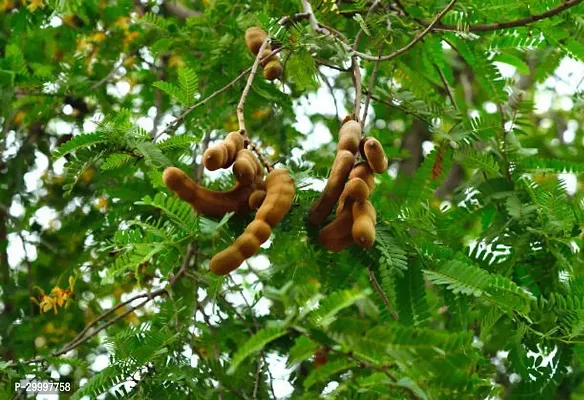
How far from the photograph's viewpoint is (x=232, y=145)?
1.69m

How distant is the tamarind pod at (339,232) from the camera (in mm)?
1689

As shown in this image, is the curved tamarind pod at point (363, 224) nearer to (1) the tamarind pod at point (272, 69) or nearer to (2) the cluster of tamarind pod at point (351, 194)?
(2) the cluster of tamarind pod at point (351, 194)

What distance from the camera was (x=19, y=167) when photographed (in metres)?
3.81

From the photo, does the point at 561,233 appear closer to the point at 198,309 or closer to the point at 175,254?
the point at 175,254

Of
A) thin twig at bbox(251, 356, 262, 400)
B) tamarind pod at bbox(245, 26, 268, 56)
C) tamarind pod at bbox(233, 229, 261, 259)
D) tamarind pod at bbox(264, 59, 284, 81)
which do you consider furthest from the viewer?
thin twig at bbox(251, 356, 262, 400)

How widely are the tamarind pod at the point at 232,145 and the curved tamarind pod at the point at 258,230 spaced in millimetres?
88

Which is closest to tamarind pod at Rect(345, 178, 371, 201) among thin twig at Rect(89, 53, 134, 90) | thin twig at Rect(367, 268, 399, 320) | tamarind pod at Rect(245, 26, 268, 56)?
thin twig at Rect(367, 268, 399, 320)

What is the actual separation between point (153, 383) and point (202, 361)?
0.44 m

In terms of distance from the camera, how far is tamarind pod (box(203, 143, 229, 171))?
5.31 ft

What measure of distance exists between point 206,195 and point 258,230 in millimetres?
142

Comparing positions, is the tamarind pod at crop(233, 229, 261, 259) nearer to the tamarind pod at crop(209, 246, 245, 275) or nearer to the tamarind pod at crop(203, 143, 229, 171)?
the tamarind pod at crop(209, 246, 245, 275)

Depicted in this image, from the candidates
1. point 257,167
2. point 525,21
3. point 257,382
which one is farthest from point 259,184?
point 525,21

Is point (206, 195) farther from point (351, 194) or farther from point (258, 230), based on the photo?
point (351, 194)

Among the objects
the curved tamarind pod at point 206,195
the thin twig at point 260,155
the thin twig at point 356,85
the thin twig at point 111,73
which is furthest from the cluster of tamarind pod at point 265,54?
the thin twig at point 111,73
